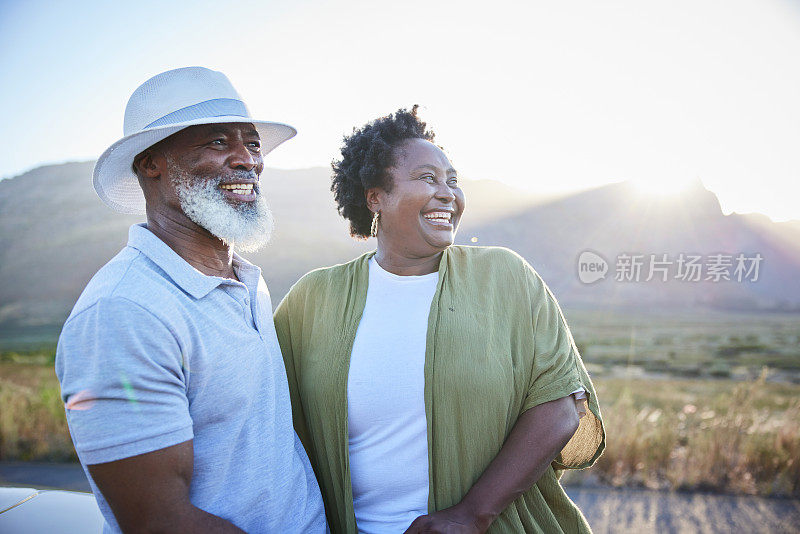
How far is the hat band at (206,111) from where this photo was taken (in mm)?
1838

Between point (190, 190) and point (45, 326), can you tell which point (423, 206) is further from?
point (45, 326)

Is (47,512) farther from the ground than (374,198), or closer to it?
closer to it

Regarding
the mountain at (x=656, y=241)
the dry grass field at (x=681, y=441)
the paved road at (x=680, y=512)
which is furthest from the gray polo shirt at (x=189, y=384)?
the mountain at (x=656, y=241)

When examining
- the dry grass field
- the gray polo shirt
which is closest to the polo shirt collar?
the gray polo shirt

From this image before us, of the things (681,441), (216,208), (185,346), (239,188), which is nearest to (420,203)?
(239,188)

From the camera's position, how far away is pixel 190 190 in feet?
6.08

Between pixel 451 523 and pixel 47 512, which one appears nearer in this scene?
pixel 451 523

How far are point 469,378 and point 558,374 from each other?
33cm

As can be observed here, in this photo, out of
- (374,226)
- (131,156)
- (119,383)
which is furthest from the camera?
(374,226)

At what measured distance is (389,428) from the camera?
2008 millimetres

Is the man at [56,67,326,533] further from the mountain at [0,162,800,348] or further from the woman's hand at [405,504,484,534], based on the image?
the mountain at [0,162,800,348]

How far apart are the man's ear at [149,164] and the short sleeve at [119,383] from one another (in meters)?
0.67

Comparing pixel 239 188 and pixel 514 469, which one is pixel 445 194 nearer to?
pixel 239 188

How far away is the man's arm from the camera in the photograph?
134cm
